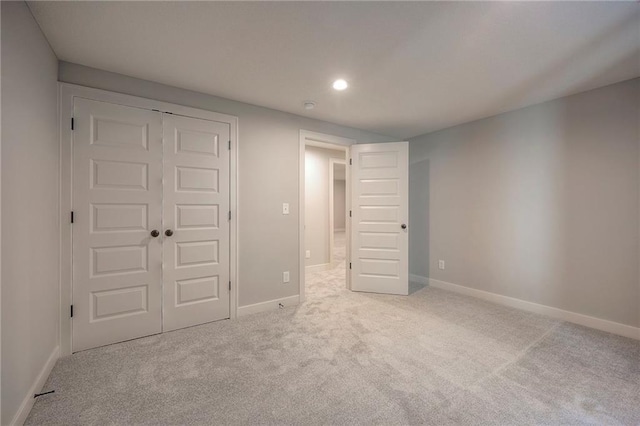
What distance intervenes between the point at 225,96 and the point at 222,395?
8.60 feet

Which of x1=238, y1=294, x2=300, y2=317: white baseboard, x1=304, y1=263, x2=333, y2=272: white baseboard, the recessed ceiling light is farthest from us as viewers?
x1=304, y1=263, x2=333, y2=272: white baseboard

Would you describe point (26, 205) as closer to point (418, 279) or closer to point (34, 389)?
point (34, 389)

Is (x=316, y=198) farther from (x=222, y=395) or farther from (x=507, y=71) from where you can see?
(x=222, y=395)

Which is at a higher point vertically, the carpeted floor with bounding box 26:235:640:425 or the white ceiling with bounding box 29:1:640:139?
the white ceiling with bounding box 29:1:640:139

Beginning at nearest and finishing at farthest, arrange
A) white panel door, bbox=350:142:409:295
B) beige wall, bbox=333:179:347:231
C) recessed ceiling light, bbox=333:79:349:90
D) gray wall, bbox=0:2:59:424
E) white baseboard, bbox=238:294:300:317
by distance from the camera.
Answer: gray wall, bbox=0:2:59:424 < recessed ceiling light, bbox=333:79:349:90 < white baseboard, bbox=238:294:300:317 < white panel door, bbox=350:142:409:295 < beige wall, bbox=333:179:347:231

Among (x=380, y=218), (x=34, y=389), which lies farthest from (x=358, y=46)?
(x=34, y=389)

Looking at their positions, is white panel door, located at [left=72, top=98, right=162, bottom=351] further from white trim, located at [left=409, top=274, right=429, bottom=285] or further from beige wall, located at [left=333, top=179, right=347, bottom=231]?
beige wall, located at [left=333, top=179, right=347, bottom=231]

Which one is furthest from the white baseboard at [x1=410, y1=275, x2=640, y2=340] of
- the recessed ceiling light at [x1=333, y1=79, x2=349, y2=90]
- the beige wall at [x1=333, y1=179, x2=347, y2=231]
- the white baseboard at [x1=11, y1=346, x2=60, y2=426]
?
the beige wall at [x1=333, y1=179, x2=347, y2=231]

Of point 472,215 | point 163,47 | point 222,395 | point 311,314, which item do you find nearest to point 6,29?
point 163,47

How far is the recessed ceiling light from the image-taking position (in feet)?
7.73

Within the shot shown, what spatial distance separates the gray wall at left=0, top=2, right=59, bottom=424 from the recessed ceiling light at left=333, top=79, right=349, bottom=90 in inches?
80.7

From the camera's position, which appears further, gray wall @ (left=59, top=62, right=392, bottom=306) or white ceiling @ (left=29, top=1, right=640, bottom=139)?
gray wall @ (left=59, top=62, right=392, bottom=306)

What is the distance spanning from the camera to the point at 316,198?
4.91 meters

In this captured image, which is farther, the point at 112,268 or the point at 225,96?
the point at 225,96
